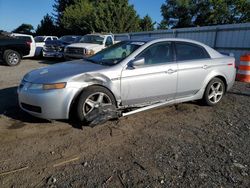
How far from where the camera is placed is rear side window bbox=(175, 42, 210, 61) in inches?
205

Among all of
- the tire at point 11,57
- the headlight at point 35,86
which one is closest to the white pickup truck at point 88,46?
the tire at point 11,57

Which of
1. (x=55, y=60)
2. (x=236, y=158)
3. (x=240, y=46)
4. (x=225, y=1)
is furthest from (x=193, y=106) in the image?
(x=225, y=1)

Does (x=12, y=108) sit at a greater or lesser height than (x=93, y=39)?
lesser

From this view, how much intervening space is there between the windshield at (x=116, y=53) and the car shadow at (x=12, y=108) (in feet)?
5.30

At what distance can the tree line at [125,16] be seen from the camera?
34875 millimetres

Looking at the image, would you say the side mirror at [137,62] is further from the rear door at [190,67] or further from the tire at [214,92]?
the tire at [214,92]

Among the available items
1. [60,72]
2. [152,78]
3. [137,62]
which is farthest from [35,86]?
[152,78]

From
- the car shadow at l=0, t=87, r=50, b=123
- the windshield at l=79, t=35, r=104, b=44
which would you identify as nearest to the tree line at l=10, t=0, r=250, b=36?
the windshield at l=79, t=35, r=104, b=44

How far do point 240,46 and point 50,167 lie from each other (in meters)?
11.7

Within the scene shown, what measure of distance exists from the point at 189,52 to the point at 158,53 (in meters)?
0.82

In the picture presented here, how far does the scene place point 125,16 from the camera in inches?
1382

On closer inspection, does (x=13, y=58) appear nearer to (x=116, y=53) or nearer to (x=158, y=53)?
(x=116, y=53)

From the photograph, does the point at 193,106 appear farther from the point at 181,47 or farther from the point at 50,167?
the point at 50,167

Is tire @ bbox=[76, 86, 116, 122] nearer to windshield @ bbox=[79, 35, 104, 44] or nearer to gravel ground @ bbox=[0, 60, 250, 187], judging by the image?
gravel ground @ bbox=[0, 60, 250, 187]
